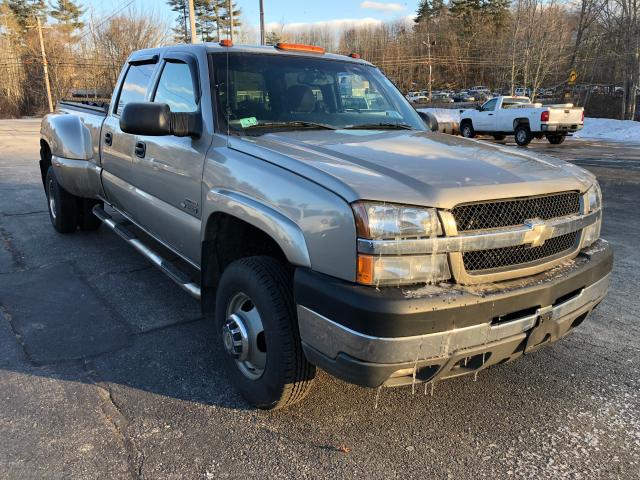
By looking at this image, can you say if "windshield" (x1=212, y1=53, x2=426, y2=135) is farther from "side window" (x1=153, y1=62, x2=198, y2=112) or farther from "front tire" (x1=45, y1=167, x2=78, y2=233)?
"front tire" (x1=45, y1=167, x2=78, y2=233)

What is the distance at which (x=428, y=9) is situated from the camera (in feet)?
300

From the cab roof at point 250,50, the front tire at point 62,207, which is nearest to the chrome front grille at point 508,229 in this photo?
the cab roof at point 250,50

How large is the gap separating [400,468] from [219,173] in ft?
5.83

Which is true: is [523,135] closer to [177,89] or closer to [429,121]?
[429,121]

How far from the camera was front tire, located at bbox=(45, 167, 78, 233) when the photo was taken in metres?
6.01

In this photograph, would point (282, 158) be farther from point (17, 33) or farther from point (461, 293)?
point (17, 33)

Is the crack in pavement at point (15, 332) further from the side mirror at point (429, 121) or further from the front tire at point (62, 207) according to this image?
the side mirror at point (429, 121)

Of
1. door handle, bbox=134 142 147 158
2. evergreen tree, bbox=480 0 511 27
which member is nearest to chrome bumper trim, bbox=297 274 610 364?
door handle, bbox=134 142 147 158

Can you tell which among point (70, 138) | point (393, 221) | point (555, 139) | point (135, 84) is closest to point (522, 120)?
point (555, 139)

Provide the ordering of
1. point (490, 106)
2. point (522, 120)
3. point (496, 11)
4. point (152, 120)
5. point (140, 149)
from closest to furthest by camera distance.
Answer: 1. point (152, 120)
2. point (140, 149)
3. point (522, 120)
4. point (490, 106)
5. point (496, 11)

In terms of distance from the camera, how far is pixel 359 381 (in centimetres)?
220

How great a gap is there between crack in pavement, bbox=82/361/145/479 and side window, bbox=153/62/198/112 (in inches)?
68.7

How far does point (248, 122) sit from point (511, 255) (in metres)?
1.73

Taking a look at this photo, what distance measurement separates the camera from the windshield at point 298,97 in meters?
3.29
